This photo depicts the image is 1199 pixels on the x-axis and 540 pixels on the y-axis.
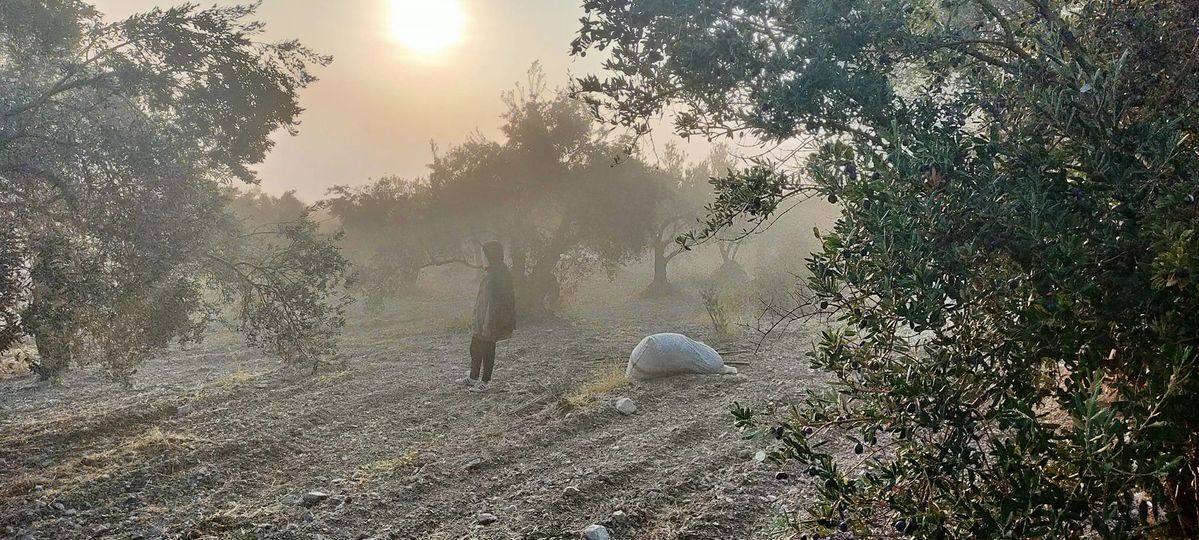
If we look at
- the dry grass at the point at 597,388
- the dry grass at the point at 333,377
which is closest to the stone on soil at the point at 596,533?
the dry grass at the point at 597,388

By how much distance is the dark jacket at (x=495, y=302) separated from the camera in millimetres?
9672

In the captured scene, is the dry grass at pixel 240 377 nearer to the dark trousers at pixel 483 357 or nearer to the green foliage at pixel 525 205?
the dark trousers at pixel 483 357

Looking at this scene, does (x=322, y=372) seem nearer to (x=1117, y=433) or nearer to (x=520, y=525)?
(x=520, y=525)

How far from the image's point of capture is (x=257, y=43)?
8805mm

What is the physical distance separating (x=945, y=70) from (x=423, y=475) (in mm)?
5433

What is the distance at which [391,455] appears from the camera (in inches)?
264

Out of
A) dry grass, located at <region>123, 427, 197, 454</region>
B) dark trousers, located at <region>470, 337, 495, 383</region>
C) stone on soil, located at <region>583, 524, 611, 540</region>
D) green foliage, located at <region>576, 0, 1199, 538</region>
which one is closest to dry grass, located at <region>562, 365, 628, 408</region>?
dark trousers, located at <region>470, 337, 495, 383</region>

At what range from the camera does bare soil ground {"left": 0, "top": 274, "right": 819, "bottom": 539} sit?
482 centimetres

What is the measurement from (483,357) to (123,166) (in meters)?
5.54

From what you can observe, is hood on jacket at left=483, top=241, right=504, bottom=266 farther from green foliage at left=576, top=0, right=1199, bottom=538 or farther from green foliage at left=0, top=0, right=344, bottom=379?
green foliage at left=576, top=0, right=1199, bottom=538

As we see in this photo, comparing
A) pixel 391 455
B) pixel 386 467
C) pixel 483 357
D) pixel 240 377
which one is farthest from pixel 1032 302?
pixel 240 377

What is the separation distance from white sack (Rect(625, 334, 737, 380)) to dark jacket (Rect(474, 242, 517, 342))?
7.01 feet

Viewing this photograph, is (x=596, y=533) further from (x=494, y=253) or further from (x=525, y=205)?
(x=525, y=205)

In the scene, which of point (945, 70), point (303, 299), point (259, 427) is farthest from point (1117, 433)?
point (303, 299)
